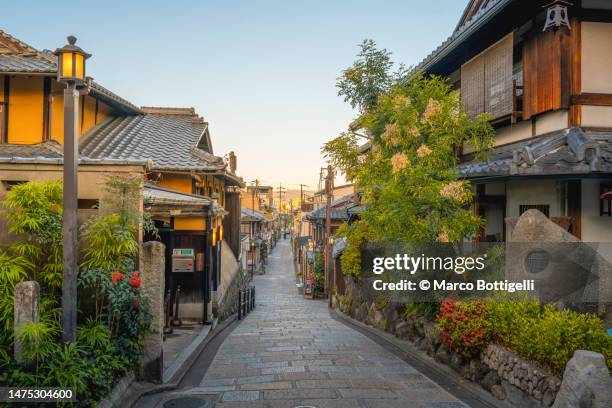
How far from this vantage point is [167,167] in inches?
620

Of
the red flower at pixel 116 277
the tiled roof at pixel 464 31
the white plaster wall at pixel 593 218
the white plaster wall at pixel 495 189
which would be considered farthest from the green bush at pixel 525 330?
the tiled roof at pixel 464 31

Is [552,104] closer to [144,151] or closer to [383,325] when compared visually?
[383,325]

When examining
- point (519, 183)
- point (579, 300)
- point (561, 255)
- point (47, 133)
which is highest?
point (47, 133)

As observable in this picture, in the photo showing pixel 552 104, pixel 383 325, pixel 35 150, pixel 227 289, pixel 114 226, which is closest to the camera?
pixel 114 226

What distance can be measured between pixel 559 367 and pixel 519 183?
672cm

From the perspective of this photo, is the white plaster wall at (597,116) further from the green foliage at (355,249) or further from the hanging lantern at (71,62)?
the hanging lantern at (71,62)

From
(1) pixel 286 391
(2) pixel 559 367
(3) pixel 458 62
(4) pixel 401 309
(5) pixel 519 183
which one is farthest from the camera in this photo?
(3) pixel 458 62

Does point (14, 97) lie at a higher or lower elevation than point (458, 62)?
lower

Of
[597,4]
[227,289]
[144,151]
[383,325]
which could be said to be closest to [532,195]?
[597,4]

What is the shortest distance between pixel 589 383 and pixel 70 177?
769cm

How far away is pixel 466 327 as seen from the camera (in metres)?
8.22

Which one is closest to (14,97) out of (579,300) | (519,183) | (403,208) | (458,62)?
(403,208)

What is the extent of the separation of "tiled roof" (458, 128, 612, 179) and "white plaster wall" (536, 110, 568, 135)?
31cm

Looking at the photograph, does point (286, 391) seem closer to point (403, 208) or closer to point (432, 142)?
point (403, 208)
